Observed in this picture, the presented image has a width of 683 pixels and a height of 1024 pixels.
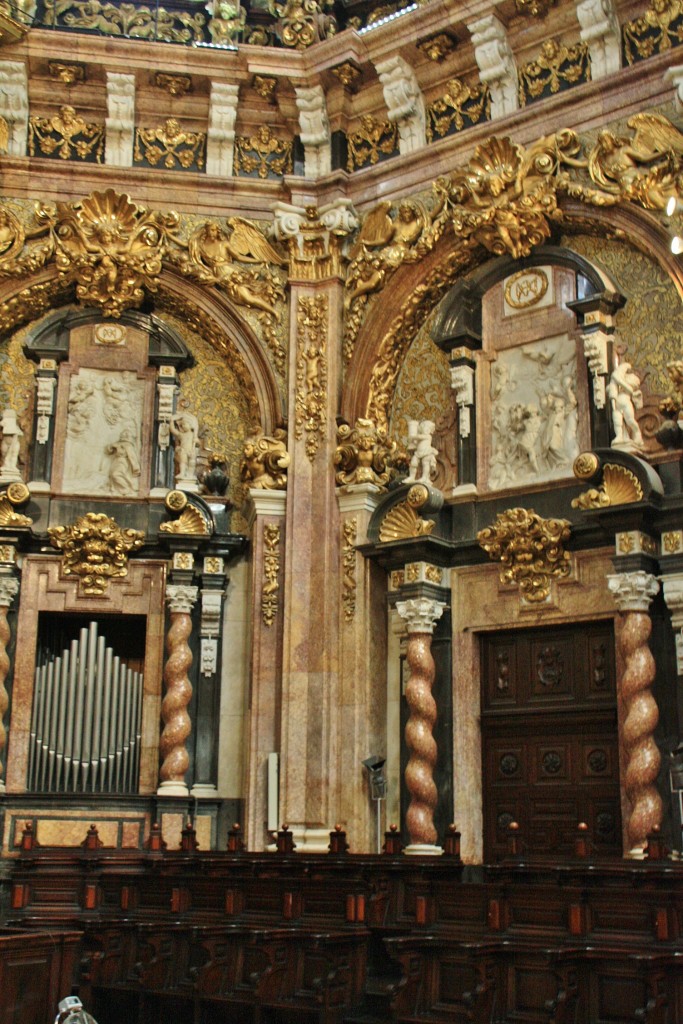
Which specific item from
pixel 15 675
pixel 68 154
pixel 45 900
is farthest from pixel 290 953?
pixel 68 154

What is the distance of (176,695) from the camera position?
1489cm

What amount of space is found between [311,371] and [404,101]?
3.25 m

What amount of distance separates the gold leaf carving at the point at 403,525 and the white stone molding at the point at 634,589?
2.33 meters

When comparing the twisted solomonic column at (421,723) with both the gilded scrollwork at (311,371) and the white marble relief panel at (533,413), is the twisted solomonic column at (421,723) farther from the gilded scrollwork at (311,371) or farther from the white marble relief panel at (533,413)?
the gilded scrollwork at (311,371)

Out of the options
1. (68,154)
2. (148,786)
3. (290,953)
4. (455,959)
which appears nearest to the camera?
(455,959)

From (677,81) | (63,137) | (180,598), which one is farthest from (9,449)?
(677,81)

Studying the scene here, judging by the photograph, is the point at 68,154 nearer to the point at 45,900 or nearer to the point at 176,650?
the point at 176,650

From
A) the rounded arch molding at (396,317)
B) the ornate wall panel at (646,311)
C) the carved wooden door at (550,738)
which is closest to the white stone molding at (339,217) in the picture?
the rounded arch molding at (396,317)

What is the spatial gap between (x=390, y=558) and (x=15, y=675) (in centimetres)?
443

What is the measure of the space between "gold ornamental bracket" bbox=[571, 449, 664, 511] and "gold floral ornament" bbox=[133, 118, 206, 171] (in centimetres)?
646

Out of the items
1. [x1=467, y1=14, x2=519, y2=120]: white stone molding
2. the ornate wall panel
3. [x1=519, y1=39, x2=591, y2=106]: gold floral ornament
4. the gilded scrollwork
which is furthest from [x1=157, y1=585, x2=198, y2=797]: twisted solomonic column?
[x1=519, y1=39, x2=591, y2=106]: gold floral ornament

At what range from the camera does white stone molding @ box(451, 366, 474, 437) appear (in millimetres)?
14625

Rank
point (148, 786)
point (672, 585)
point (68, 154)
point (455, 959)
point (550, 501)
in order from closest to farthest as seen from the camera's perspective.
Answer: point (455, 959) → point (672, 585) → point (550, 501) → point (148, 786) → point (68, 154)

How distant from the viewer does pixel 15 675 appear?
15023 millimetres
